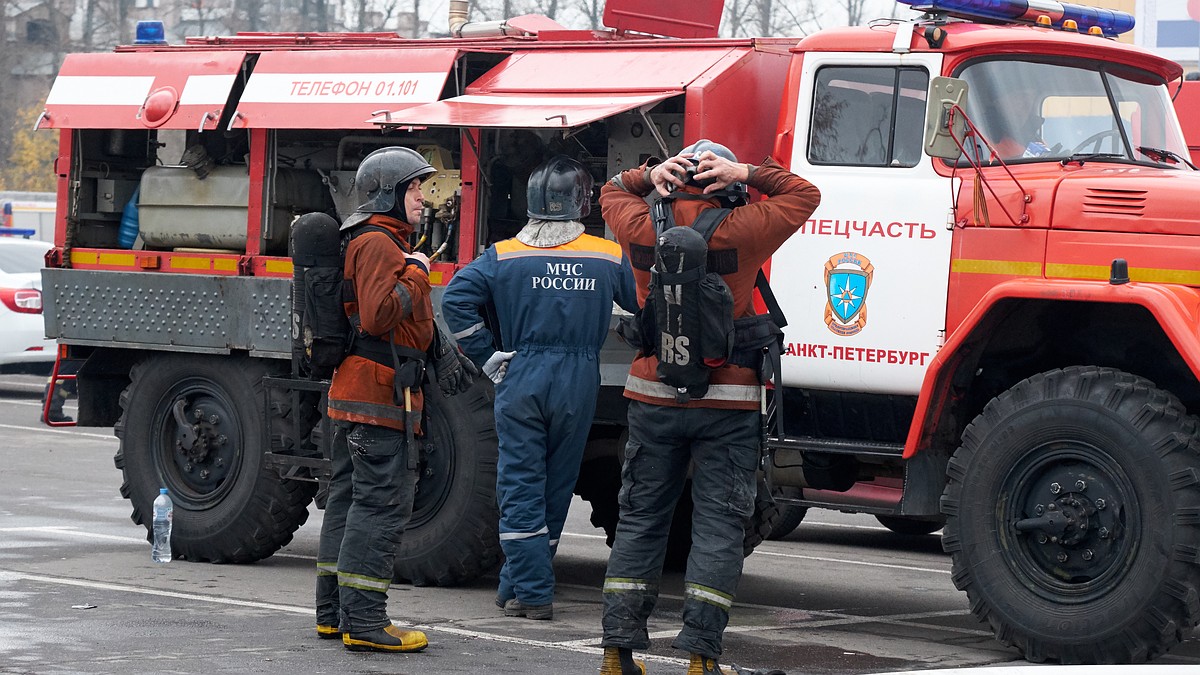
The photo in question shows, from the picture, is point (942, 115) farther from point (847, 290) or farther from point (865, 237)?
point (847, 290)

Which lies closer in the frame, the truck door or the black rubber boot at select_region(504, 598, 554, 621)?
the truck door

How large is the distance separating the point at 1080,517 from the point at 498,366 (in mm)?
2677

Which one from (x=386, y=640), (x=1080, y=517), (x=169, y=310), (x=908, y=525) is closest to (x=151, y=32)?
(x=169, y=310)

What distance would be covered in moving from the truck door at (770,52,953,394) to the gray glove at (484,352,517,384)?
1.26m

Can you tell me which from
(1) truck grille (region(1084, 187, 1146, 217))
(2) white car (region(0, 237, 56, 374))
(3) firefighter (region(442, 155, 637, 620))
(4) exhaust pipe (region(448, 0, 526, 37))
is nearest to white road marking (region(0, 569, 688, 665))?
(3) firefighter (region(442, 155, 637, 620))

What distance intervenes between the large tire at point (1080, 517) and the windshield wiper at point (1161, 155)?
4.54 ft

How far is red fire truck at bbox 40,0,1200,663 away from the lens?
6.98 m

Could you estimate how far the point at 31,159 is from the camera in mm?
48438

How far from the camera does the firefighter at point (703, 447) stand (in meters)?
6.55

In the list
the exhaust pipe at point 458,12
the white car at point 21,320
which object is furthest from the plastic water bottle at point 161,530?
the white car at point 21,320

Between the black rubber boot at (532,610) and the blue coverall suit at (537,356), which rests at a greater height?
the blue coverall suit at (537,356)

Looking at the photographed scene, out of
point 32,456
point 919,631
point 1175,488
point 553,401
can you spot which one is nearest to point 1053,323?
point 1175,488

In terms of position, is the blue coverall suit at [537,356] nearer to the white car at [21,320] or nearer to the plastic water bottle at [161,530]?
the plastic water bottle at [161,530]

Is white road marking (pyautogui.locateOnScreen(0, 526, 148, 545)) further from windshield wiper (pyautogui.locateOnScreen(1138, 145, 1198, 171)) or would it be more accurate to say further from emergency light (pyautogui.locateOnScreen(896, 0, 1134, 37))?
windshield wiper (pyautogui.locateOnScreen(1138, 145, 1198, 171))
